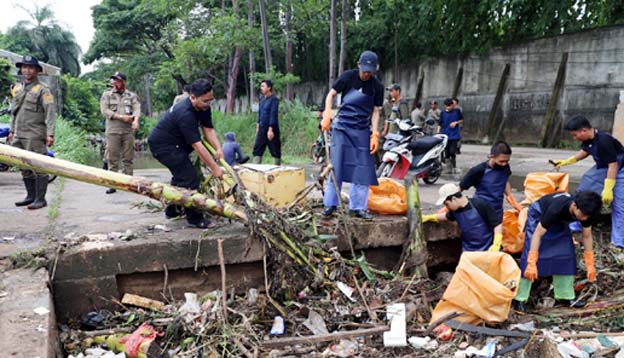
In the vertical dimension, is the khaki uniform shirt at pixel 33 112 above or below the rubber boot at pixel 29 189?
above

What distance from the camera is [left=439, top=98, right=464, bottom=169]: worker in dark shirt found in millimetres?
8047

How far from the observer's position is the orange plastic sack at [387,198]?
429 cm

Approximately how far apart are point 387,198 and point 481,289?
1345 millimetres

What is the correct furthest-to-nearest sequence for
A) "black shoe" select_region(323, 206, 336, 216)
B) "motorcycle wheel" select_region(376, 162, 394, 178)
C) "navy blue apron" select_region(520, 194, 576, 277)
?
"motorcycle wheel" select_region(376, 162, 394, 178) < "black shoe" select_region(323, 206, 336, 216) < "navy blue apron" select_region(520, 194, 576, 277)

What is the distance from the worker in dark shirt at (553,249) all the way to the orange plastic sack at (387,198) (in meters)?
1.12

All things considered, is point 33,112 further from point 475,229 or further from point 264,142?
point 475,229

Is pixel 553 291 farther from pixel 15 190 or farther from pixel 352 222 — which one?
pixel 15 190

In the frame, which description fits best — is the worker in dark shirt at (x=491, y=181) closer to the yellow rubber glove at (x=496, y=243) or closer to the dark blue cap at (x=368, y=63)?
the yellow rubber glove at (x=496, y=243)

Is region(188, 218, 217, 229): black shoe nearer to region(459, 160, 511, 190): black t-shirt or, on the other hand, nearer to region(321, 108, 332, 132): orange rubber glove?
region(321, 108, 332, 132): orange rubber glove

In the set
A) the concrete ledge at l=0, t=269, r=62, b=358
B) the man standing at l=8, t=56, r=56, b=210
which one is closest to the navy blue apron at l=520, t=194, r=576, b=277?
the concrete ledge at l=0, t=269, r=62, b=358

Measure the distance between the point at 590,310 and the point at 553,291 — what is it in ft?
1.31

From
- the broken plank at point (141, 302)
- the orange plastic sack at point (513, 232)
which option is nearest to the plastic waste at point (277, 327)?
the broken plank at point (141, 302)

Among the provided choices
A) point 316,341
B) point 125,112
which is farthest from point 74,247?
point 125,112

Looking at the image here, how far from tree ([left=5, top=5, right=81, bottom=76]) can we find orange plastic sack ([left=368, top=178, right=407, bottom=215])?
121ft
